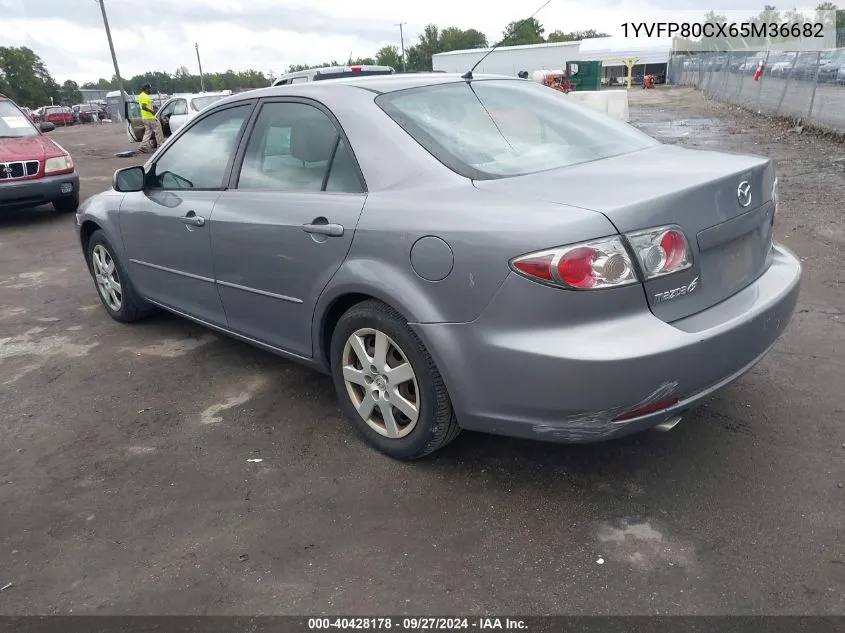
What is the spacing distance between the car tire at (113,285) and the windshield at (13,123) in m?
6.24

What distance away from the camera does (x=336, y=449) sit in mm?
3301

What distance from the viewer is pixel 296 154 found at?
3.42m

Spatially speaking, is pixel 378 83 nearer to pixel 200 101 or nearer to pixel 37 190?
pixel 37 190

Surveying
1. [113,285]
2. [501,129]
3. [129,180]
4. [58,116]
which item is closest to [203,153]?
[129,180]

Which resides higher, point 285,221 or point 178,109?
point 178,109

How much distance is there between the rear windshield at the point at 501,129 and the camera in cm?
290

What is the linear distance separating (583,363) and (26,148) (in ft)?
33.1

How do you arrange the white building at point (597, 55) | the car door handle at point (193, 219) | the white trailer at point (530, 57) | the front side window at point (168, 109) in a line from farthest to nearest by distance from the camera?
the white building at point (597, 55)
the white trailer at point (530, 57)
the front side window at point (168, 109)
the car door handle at point (193, 219)

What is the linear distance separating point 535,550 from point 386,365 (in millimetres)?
967

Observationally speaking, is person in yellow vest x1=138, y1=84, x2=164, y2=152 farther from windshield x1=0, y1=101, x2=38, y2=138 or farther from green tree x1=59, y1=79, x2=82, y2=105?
green tree x1=59, y1=79, x2=82, y2=105

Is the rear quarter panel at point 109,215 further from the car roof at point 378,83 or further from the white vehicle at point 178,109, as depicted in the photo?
the white vehicle at point 178,109

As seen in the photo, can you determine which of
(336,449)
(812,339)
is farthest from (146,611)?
(812,339)

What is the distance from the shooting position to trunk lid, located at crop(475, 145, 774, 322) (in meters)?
2.43

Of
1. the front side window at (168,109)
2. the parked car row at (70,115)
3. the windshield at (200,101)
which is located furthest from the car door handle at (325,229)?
the parked car row at (70,115)
